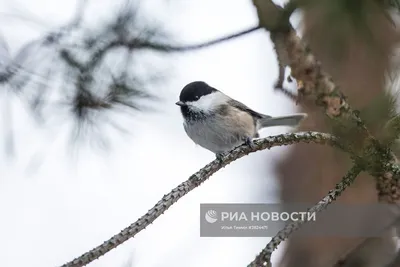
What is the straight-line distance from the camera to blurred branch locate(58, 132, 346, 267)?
77 centimetres

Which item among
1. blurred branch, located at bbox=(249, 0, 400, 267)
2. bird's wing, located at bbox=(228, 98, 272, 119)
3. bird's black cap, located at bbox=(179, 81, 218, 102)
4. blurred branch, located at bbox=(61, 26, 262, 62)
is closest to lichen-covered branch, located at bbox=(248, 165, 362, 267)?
blurred branch, located at bbox=(249, 0, 400, 267)

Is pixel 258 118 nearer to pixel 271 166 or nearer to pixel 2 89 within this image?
pixel 271 166

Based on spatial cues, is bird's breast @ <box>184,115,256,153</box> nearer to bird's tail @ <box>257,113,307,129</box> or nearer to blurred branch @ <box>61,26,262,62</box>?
bird's tail @ <box>257,113,307,129</box>

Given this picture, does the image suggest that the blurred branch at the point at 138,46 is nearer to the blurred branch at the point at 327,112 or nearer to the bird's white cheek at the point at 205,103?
the blurred branch at the point at 327,112

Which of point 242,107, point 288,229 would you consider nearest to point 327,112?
point 288,229

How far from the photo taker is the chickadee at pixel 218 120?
136 centimetres

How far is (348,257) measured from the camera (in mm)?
1038

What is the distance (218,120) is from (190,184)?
2.11 feet

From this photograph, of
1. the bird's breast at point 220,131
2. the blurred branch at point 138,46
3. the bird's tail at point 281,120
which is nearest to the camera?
the blurred branch at point 138,46

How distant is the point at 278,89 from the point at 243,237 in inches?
9.2

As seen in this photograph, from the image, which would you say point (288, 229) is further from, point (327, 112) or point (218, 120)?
point (218, 120)

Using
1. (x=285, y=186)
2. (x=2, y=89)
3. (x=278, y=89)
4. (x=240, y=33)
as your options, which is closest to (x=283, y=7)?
(x=240, y=33)

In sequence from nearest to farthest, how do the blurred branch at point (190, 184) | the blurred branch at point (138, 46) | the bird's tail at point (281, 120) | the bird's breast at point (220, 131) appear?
1. the blurred branch at point (190, 184)
2. the blurred branch at point (138, 46)
3. the bird's tail at point (281, 120)
4. the bird's breast at point (220, 131)

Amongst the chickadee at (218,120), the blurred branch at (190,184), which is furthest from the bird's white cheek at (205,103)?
the blurred branch at (190,184)
